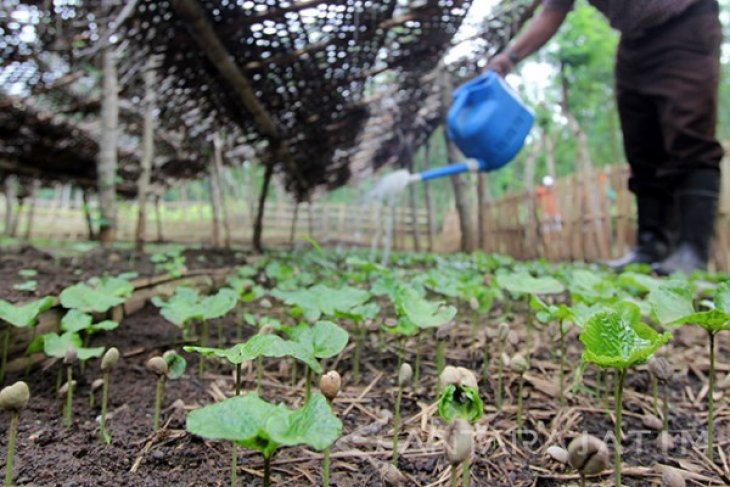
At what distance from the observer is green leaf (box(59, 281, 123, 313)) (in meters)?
1.09

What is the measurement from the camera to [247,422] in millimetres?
475

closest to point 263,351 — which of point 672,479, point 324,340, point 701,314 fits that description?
point 324,340

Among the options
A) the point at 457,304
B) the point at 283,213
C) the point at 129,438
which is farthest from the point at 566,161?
the point at 129,438

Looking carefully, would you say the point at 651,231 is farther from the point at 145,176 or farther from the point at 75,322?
the point at 145,176

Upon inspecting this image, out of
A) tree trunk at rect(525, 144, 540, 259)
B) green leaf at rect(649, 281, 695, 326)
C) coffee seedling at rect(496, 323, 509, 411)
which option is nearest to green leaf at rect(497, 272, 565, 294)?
coffee seedling at rect(496, 323, 509, 411)

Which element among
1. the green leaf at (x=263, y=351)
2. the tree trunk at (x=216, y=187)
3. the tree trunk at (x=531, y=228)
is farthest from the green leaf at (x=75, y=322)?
the tree trunk at (x=531, y=228)

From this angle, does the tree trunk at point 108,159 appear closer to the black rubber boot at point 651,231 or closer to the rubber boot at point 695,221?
the black rubber boot at point 651,231

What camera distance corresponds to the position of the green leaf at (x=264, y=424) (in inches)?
17.6

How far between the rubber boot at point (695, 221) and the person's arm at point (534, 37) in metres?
0.93

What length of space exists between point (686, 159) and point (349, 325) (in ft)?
5.74

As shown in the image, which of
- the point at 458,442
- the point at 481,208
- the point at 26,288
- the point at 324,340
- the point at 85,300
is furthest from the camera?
the point at 481,208

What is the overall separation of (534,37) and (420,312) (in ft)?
5.93

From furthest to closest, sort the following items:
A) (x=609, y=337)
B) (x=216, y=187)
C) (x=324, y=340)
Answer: (x=216, y=187) → (x=324, y=340) → (x=609, y=337)

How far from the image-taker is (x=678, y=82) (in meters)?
2.09
